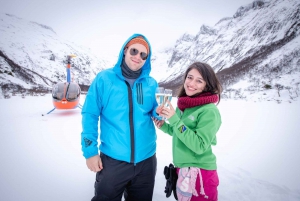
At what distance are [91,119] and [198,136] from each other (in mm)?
1222

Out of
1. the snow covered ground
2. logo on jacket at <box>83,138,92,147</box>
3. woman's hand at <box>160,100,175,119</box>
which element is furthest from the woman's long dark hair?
the snow covered ground

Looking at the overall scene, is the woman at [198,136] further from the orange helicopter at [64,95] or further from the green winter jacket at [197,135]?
the orange helicopter at [64,95]

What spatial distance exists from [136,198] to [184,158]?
2.93 feet

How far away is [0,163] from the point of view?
2.78 metres

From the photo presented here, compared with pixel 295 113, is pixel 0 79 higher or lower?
higher

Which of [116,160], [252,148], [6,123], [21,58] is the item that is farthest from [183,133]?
[21,58]

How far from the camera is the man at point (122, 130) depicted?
1579mm

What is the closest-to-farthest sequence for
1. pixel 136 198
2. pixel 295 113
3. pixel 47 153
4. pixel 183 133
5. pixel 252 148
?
pixel 183 133, pixel 136 198, pixel 47 153, pixel 252 148, pixel 295 113

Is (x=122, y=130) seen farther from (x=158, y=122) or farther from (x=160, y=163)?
(x=160, y=163)

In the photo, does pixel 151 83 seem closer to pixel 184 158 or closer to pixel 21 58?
pixel 184 158

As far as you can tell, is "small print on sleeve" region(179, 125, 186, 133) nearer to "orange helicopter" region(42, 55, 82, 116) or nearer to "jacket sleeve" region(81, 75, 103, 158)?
"jacket sleeve" region(81, 75, 103, 158)

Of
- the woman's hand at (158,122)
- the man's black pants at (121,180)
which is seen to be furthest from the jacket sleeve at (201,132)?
the man's black pants at (121,180)

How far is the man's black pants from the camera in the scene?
1.57 m

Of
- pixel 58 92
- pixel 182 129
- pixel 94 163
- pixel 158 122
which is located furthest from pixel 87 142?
pixel 58 92
